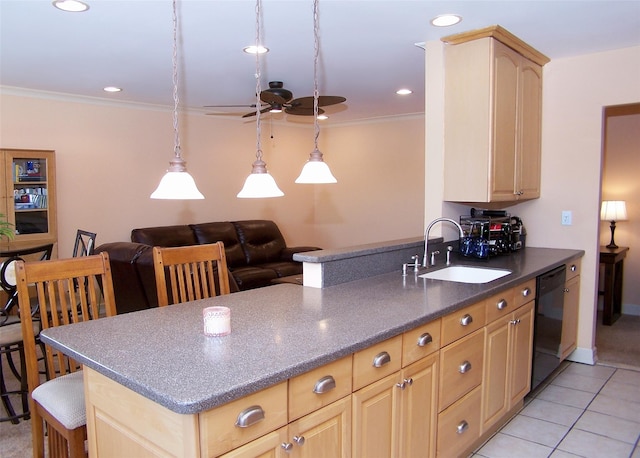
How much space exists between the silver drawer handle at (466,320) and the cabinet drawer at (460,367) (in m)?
0.07

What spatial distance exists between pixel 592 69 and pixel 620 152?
71.7 inches

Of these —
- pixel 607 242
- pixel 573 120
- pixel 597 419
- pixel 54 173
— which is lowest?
pixel 597 419

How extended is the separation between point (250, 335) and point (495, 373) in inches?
57.8

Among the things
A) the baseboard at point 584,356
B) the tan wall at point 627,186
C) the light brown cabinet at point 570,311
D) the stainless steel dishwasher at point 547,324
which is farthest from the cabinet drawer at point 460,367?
the tan wall at point 627,186

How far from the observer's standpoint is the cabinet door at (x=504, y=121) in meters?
2.99

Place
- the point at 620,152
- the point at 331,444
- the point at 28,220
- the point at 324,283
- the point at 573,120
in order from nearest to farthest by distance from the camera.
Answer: the point at 331,444 → the point at 324,283 → the point at 573,120 → the point at 28,220 → the point at 620,152

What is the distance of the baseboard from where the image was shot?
12.0ft

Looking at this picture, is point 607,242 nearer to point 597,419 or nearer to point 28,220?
point 597,419

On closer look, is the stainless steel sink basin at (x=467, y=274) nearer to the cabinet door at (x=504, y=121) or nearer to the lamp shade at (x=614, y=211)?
the cabinet door at (x=504, y=121)

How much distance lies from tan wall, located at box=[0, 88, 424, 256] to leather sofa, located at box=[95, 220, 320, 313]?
35 cm

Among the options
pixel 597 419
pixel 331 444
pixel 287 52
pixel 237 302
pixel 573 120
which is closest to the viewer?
pixel 331 444

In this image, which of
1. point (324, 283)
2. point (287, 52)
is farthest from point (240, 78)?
point (324, 283)

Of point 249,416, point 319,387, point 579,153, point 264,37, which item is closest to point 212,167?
point 264,37

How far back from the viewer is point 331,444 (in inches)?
60.9
